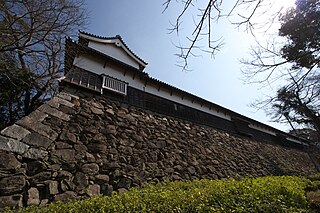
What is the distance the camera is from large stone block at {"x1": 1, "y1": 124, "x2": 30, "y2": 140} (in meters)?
3.45

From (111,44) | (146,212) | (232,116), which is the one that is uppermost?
(111,44)

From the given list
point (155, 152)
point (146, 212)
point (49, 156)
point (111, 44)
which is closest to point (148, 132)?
point (155, 152)

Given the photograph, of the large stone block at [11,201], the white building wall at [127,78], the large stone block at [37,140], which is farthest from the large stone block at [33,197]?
the white building wall at [127,78]

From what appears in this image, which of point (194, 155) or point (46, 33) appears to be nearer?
point (46, 33)

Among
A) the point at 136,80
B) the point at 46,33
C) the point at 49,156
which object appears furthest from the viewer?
the point at 136,80

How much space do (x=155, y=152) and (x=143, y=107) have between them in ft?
6.29

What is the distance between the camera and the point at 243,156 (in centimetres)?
868

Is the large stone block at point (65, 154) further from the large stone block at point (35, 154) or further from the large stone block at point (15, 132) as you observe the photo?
the large stone block at point (15, 132)

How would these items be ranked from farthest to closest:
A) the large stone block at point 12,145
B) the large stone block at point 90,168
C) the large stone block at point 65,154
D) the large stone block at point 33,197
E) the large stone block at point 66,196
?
the large stone block at point 90,168, the large stone block at point 65,154, the large stone block at point 66,196, the large stone block at point 12,145, the large stone block at point 33,197

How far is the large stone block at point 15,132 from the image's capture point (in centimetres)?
345

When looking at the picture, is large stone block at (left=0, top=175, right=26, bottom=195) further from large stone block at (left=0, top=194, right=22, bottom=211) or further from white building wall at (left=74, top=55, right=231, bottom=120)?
white building wall at (left=74, top=55, right=231, bottom=120)

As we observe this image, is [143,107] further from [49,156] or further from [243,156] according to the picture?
[243,156]

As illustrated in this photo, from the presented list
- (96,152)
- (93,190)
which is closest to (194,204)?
(93,190)

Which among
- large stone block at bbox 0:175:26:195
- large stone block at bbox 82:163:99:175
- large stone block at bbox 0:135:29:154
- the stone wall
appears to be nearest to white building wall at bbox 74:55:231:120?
the stone wall
